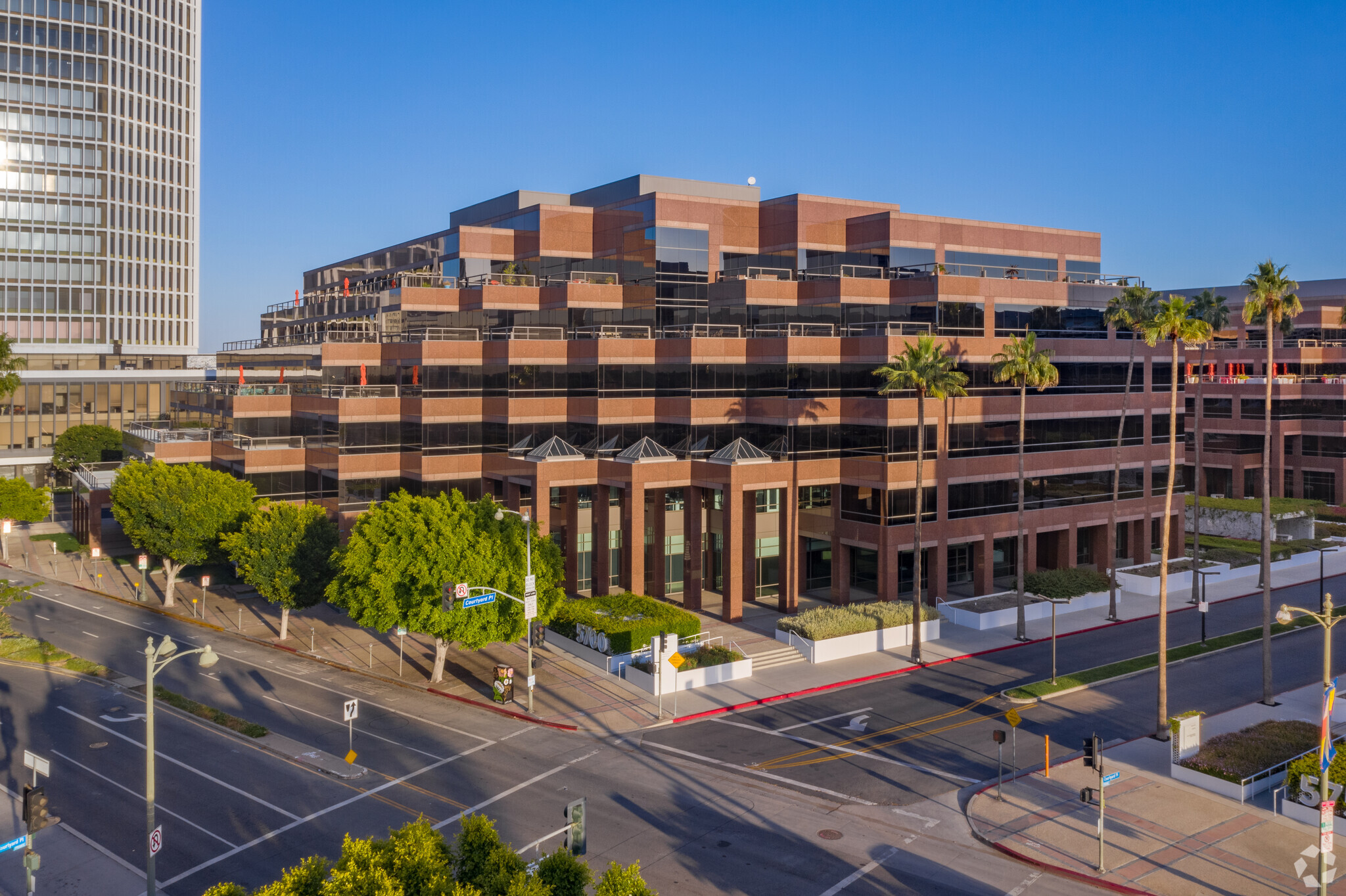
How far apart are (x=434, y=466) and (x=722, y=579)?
19609 millimetres

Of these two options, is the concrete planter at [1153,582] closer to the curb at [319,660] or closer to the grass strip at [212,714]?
the curb at [319,660]

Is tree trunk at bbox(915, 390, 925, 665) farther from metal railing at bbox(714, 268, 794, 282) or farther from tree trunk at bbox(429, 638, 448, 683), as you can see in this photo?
tree trunk at bbox(429, 638, 448, 683)

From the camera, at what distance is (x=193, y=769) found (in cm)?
3603

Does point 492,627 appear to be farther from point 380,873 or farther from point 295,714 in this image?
point 380,873

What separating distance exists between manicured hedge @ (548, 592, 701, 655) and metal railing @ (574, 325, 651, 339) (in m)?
16.5

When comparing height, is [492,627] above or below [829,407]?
below

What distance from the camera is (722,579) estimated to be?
57.8 meters

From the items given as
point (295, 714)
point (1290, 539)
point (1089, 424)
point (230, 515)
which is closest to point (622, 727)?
point (295, 714)

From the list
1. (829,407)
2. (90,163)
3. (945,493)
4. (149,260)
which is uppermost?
(90,163)

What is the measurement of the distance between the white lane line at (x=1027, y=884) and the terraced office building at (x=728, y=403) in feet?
99.5

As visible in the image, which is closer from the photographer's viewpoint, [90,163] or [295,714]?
[295,714]

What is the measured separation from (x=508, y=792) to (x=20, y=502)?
2823 inches

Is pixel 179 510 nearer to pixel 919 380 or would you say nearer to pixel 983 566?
pixel 919 380

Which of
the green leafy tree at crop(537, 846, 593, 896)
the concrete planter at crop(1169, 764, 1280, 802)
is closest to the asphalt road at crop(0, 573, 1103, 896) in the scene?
the green leafy tree at crop(537, 846, 593, 896)
